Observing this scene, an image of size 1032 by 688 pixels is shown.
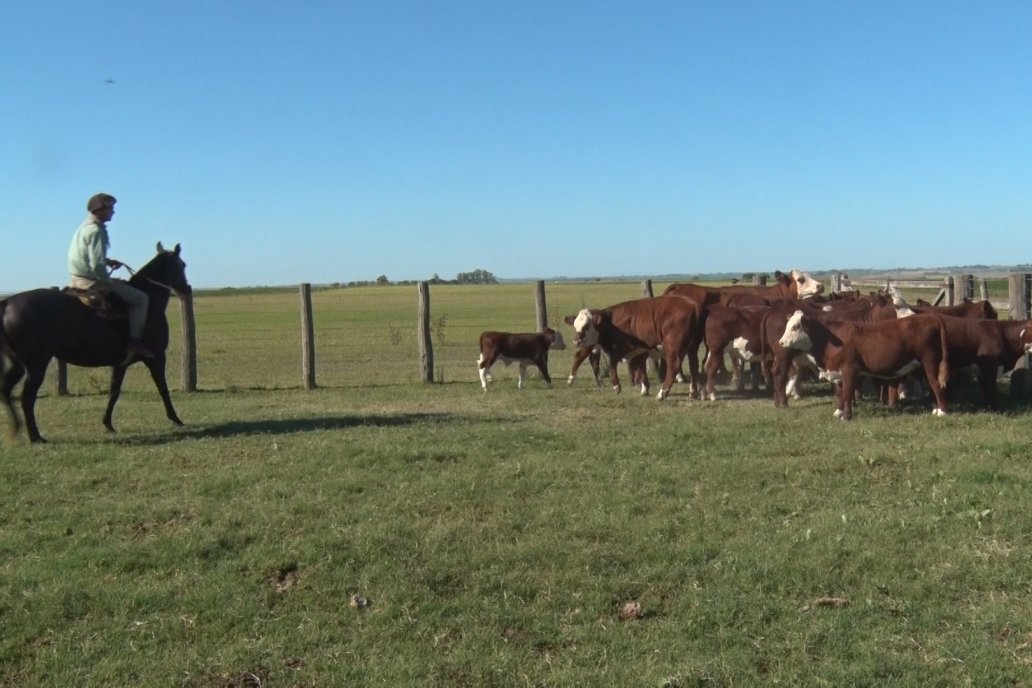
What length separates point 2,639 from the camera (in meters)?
5.47

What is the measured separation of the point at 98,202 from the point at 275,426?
339 cm

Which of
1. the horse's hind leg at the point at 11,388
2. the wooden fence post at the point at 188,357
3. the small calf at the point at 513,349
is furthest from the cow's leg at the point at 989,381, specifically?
the wooden fence post at the point at 188,357

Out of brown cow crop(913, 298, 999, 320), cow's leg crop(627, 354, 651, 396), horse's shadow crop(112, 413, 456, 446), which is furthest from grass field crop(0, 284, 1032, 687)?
cow's leg crop(627, 354, 651, 396)

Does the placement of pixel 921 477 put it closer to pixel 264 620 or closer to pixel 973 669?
pixel 973 669

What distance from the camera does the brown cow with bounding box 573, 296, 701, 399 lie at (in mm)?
14727

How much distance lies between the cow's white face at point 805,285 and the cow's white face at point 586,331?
455 centimetres

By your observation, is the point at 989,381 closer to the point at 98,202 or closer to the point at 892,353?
the point at 892,353

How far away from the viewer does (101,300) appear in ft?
37.1

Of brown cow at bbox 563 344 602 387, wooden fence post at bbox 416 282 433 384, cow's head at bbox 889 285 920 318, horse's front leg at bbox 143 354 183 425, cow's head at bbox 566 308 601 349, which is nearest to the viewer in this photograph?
horse's front leg at bbox 143 354 183 425

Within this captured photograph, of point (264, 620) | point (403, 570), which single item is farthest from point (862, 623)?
point (264, 620)

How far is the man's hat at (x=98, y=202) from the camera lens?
10.9 m

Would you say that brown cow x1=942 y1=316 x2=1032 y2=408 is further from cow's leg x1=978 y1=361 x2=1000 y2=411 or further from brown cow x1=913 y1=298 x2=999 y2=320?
brown cow x1=913 y1=298 x2=999 y2=320

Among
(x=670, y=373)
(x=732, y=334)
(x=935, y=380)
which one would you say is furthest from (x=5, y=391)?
(x=935, y=380)

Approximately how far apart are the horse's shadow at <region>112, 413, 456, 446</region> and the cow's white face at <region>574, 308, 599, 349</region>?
3588 millimetres
